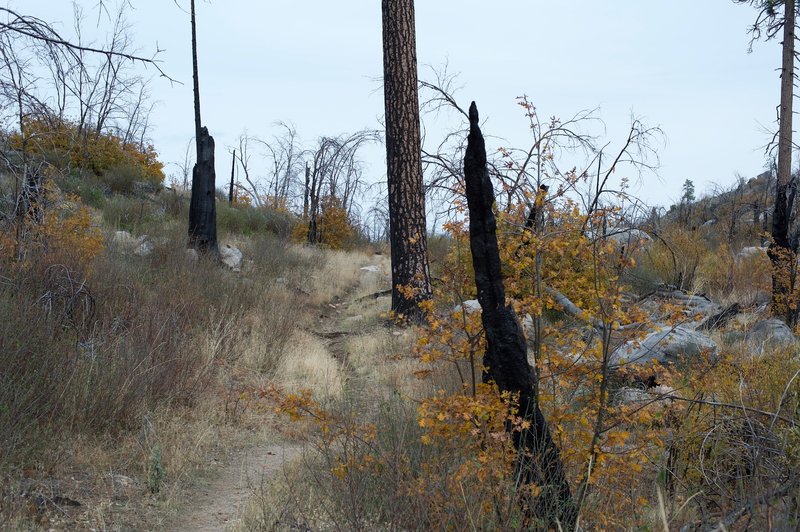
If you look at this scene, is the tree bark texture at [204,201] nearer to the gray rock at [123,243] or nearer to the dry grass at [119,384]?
the gray rock at [123,243]

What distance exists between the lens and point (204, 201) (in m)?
16.3

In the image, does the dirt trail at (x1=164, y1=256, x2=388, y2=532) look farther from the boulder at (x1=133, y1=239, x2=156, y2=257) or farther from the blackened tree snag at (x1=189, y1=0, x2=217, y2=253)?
the blackened tree snag at (x1=189, y1=0, x2=217, y2=253)

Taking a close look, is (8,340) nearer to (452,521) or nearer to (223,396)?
(223,396)

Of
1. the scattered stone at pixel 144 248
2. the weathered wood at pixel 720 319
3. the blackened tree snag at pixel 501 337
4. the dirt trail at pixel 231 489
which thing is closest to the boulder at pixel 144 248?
the scattered stone at pixel 144 248

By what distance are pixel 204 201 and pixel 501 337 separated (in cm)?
1350

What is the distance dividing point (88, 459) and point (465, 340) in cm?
271

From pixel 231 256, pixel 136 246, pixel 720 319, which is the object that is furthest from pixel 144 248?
pixel 720 319

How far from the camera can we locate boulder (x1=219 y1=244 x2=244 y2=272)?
15.6 m

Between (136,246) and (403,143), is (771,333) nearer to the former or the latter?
(403,143)

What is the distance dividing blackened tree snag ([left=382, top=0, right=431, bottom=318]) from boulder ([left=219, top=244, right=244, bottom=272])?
550cm

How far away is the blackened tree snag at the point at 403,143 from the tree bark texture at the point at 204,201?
6222 mm

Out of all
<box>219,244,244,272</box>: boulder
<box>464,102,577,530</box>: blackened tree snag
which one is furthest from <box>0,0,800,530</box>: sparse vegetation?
<box>219,244,244,272</box>: boulder

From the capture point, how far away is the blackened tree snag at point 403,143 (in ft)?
35.0

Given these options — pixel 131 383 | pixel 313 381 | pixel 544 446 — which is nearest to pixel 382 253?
pixel 313 381
